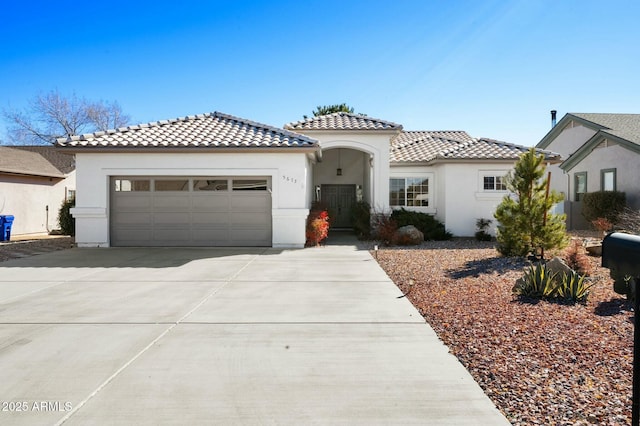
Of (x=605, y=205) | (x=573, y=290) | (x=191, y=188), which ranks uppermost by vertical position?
(x=191, y=188)

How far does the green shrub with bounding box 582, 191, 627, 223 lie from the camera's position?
1988cm

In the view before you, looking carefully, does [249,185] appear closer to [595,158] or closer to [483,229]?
[483,229]

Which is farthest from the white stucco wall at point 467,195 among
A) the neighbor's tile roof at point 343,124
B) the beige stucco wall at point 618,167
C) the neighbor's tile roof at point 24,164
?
the neighbor's tile roof at point 24,164

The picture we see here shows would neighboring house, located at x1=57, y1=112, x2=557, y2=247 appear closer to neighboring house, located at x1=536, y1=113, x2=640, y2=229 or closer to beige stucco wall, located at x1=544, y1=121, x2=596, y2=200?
neighboring house, located at x1=536, y1=113, x2=640, y2=229

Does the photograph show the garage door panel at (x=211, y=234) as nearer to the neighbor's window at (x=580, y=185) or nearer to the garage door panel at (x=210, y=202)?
the garage door panel at (x=210, y=202)

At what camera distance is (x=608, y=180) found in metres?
22.1

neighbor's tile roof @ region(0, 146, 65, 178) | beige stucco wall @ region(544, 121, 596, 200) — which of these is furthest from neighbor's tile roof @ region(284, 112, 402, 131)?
beige stucco wall @ region(544, 121, 596, 200)

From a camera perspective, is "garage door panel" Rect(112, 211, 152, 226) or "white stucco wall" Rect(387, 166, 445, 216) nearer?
"garage door panel" Rect(112, 211, 152, 226)

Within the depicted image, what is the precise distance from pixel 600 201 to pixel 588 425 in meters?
21.0

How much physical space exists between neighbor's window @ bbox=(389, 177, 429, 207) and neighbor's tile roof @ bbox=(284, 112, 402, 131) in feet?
8.98

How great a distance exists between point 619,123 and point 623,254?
87.0ft

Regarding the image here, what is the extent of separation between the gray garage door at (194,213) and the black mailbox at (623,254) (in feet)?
41.3

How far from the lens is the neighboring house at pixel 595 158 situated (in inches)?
802

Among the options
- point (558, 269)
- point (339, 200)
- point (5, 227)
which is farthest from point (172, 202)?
point (558, 269)
